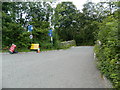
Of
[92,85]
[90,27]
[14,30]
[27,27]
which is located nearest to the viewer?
[92,85]

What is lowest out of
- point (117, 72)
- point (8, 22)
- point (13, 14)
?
point (117, 72)

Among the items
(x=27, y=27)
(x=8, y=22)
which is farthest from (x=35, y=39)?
(x=8, y=22)

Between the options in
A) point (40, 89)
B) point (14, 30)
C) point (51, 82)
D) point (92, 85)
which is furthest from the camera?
point (14, 30)

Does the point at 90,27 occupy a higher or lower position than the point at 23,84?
higher

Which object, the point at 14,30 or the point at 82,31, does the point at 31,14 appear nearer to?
the point at 14,30

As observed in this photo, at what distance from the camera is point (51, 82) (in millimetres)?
2703

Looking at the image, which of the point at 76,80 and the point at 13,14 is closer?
the point at 76,80

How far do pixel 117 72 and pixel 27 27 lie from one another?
926cm

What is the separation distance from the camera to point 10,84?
8.64 ft

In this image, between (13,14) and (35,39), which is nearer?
(13,14)

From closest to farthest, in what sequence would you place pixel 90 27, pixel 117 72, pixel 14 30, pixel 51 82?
pixel 117 72 < pixel 51 82 < pixel 14 30 < pixel 90 27

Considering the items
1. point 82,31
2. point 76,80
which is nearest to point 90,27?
point 82,31

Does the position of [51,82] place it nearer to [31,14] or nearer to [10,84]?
[10,84]

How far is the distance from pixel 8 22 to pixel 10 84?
7650mm
